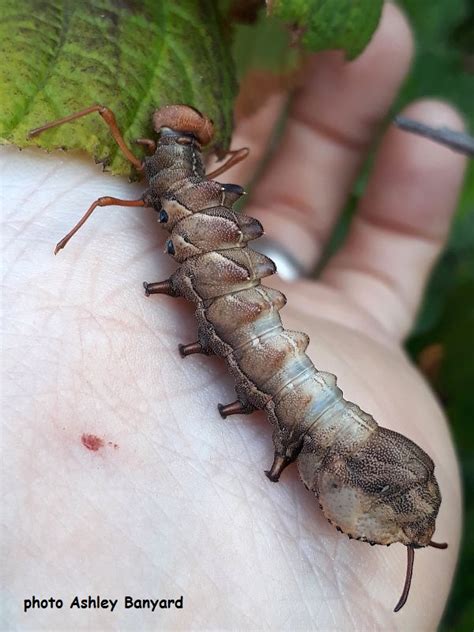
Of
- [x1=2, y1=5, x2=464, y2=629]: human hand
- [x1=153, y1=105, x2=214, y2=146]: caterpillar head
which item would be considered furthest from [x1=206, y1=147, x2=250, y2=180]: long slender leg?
[x1=2, y1=5, x2=464, y2=629]: human hand

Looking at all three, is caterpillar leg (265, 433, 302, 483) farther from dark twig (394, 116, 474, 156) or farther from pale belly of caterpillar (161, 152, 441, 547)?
dark twig (394, 116, 474, 156)

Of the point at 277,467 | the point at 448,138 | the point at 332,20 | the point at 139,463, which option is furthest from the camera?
the point at 448,138

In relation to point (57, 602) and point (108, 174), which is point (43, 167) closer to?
point (108, 174)

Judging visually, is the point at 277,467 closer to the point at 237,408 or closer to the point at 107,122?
the point at 237,408

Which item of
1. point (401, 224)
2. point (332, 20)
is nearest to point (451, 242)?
point (401, 224)

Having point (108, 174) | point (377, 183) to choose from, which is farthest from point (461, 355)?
point (108, 174)

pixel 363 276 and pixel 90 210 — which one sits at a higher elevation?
pixel 90 210
